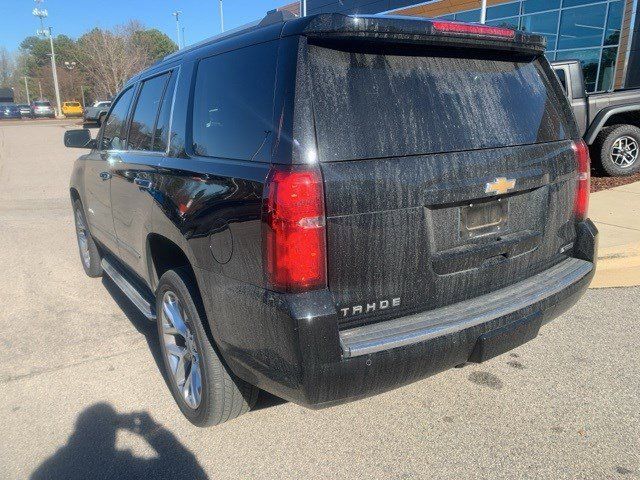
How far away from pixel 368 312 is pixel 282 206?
23.1 inches

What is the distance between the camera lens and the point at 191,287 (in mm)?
2789

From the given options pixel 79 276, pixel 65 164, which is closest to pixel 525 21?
pixel 65 164

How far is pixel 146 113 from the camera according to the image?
11.8 ft

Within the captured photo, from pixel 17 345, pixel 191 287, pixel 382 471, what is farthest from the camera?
pixel 17 345

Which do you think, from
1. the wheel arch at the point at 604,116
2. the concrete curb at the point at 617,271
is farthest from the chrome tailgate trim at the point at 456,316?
the wheel arch at the point at 604,116

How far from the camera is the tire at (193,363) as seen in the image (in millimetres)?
2652

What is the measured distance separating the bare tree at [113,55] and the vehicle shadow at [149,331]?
163 ft

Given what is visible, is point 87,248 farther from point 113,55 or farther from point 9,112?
point 9,112

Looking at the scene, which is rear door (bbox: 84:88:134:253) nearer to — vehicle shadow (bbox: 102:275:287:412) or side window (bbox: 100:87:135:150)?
side window (bbox: 100:87:135:150)

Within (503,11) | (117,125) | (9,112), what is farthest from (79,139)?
(9,112)

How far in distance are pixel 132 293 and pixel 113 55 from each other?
52.6 meters

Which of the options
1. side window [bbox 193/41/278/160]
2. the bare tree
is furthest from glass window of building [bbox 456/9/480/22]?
the bare tree

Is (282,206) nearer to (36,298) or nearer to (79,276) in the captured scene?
(36,298)

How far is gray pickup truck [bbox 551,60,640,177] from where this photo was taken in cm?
841
